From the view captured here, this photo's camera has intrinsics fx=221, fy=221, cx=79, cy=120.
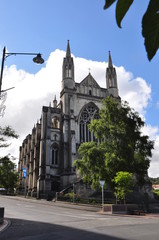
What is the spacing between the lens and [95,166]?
2433 centimetres

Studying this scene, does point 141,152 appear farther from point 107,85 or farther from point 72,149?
point 107,85

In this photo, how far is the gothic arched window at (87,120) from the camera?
43156mm

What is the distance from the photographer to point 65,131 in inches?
1607

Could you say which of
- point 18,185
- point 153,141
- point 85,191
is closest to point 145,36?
point 153,141

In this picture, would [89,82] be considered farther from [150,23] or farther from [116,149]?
[150,23]

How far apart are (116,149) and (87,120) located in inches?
808

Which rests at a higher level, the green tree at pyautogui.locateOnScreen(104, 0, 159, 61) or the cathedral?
the cathedral

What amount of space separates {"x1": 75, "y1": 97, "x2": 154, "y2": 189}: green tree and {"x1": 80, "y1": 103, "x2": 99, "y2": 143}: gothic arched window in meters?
15.6

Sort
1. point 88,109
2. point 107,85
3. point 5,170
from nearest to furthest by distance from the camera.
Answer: point 5,170 → point 88,109 → point 107,85

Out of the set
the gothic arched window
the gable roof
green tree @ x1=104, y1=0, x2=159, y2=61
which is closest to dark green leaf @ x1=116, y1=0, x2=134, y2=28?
green tree @ x1=104, y1=0, x2=159, y2=61

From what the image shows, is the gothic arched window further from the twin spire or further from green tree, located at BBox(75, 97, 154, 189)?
green tree, located at BBox(75, 97, 154, 189)

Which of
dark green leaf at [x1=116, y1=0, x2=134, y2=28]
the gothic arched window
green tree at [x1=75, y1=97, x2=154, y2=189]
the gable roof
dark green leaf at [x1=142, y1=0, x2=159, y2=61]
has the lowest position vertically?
dark green leaf at [x1=142, y1=0, x2=159, y2=61]

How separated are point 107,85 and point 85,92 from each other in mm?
6056

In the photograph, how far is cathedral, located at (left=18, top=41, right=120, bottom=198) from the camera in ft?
124
